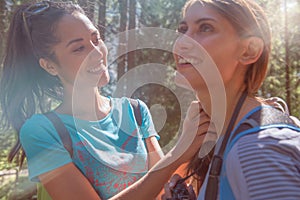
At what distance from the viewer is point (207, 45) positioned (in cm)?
158

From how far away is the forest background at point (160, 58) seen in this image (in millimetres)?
9555

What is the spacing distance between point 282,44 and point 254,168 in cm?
1287

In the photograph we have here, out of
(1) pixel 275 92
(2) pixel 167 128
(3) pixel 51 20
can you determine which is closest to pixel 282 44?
(1) pixel 275 92

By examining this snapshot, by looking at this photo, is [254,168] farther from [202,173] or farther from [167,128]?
[167,128]

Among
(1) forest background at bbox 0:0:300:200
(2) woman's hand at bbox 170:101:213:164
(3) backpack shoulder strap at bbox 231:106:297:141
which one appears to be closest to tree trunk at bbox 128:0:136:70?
(1) forest background at bbox 0:0:300:200

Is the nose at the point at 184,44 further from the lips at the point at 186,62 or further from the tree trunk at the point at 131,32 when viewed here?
the tree trunk at the point at 131,32

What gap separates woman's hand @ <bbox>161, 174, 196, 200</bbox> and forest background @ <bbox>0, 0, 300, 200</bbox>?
694 cm

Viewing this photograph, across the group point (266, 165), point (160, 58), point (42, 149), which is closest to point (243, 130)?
point (266, 165)

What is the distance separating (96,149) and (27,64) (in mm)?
759

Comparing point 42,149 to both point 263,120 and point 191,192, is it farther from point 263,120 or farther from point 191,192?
point 263,120

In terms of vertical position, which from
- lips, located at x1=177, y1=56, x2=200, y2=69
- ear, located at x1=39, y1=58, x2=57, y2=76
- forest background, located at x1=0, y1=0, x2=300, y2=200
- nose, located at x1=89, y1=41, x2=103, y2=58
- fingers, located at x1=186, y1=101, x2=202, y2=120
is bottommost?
forest background, located at x1=0, y1=0, x2=300, y2=200

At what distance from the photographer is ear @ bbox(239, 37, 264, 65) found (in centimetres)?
161

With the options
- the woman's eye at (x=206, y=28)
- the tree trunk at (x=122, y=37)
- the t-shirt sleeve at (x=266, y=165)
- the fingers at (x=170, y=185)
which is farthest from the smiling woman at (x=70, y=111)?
the tree trunk at (x=122, y=37)

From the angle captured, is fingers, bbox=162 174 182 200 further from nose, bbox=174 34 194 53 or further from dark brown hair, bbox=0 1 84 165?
dark brown hair, bbox=0 1 84 165
